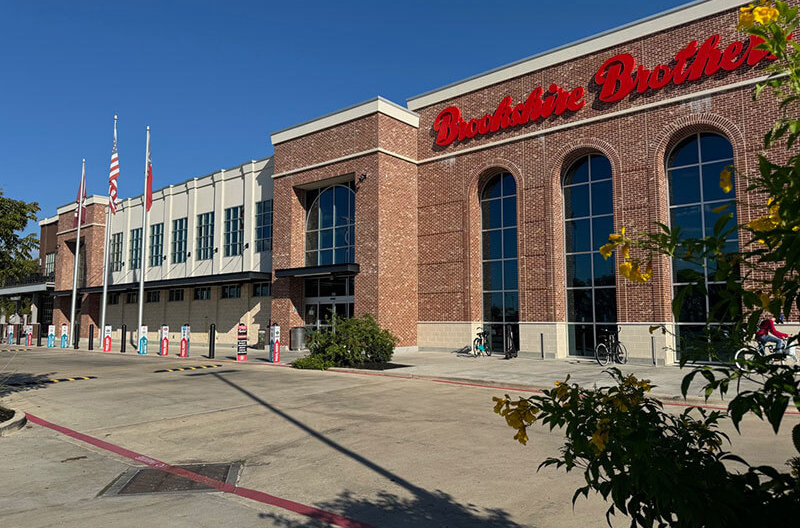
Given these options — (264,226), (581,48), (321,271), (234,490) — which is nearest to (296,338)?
(321,271)

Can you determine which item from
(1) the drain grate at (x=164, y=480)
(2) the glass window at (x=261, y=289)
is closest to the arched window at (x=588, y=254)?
(2) the glass window at (x=261, y=289)

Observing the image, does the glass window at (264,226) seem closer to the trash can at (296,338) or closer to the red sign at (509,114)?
the trash can at (296,338)

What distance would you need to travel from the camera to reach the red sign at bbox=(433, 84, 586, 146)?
884 inches

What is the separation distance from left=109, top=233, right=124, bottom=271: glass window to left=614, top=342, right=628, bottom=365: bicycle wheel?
36.9 meters

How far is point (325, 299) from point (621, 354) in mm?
14302

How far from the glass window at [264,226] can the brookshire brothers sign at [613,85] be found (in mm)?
11419

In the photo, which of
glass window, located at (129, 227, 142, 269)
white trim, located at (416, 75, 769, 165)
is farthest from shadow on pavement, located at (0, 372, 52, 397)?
glass window, located at (129, 227, 142, 269)

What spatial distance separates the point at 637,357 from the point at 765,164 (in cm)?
1979

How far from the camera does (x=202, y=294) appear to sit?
3622 centimetres

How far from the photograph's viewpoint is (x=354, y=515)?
17.1 feet

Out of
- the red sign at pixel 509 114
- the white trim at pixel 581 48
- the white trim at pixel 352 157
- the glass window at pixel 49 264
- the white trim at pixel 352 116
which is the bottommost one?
the glass window at pixel 49 264

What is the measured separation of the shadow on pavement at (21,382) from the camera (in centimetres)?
1384

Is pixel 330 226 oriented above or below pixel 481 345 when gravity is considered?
above

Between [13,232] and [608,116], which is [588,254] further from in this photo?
[13,232]
